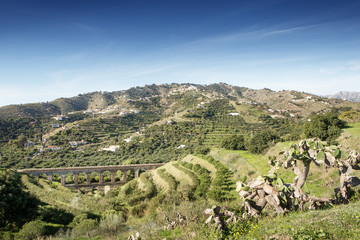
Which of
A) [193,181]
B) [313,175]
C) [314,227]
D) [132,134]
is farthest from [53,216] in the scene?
[132,134]

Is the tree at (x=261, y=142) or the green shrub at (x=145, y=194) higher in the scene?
the tree at (x=261, y=142)

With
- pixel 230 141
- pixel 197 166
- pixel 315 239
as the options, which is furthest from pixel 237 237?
pixel 230 141

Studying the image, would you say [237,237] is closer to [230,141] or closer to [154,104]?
[230,141]

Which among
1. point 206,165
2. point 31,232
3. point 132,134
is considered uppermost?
point 31,232

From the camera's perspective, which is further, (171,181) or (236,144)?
(236,144)

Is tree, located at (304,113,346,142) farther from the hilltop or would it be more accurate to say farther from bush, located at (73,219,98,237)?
bush, located at (73,219,98,237)

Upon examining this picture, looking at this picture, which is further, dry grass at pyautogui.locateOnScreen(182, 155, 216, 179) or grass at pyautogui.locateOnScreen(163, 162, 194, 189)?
grass at pyautogui.locateOnScreen(163, 162, 194, 189)

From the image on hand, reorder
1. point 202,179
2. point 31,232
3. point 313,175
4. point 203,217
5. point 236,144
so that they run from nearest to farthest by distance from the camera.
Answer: point 203,217
point 31,232
point 313,175
point 202,179
point 236,144

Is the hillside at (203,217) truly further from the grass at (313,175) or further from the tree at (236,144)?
the tree at (236,144)

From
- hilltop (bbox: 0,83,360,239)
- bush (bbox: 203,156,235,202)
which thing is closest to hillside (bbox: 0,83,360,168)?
hilltop (bbox: 0,83,360,239)

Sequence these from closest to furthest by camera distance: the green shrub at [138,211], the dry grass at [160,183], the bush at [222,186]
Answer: the bush at [222,186]
the green shrub at [138,211]
the dry grass at [160,183]

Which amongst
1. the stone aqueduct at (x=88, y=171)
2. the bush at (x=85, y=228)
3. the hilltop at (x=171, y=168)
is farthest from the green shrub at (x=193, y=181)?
the stone aqueduct at (x=88, y=171)

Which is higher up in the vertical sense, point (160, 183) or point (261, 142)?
point (261, 142)

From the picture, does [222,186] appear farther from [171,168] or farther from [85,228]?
[171,168]
